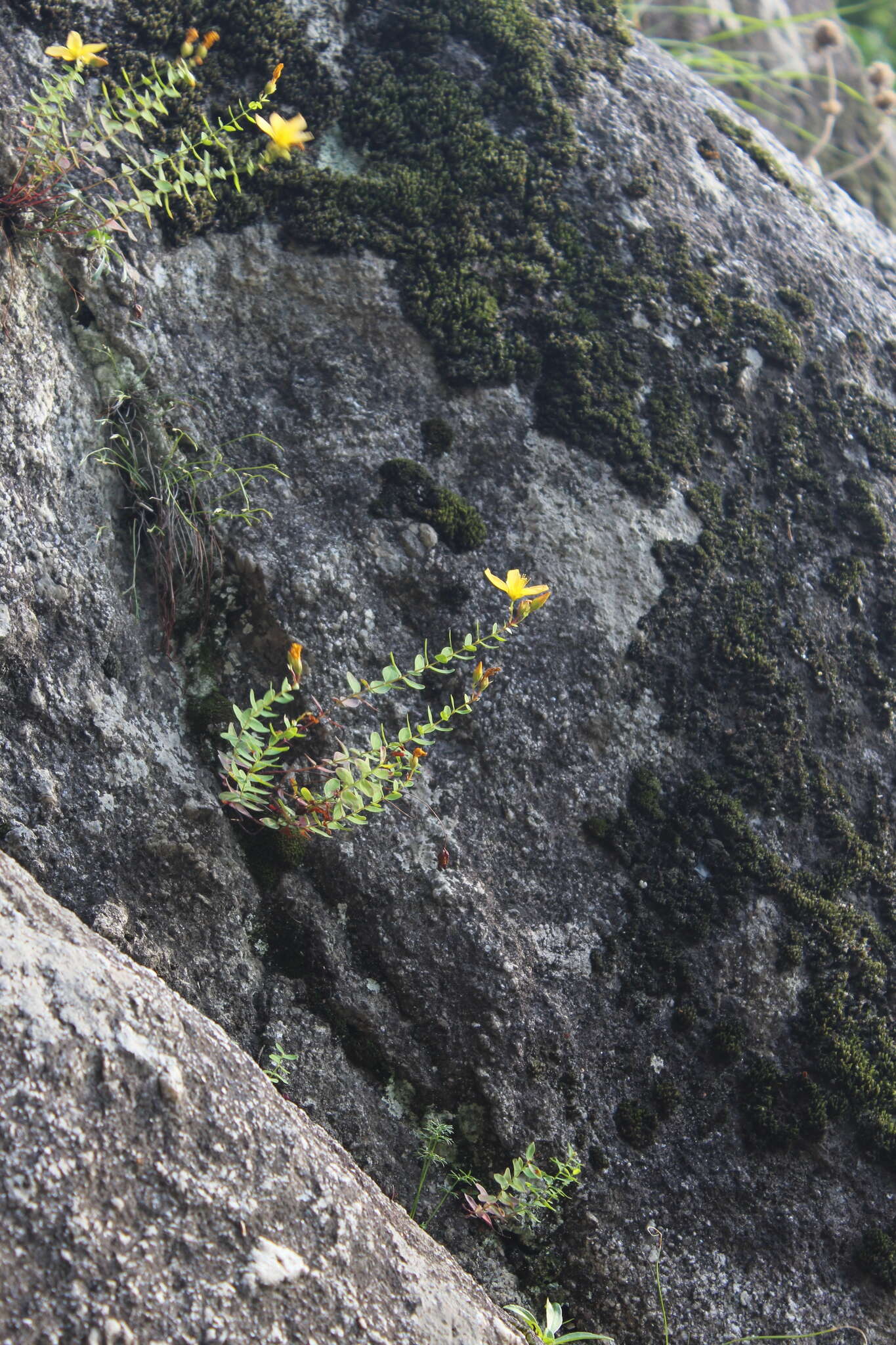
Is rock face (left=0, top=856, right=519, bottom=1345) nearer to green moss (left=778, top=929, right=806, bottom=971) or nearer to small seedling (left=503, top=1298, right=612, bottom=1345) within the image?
small seedling (left=503, top=1298, right=612, bottom=1345)

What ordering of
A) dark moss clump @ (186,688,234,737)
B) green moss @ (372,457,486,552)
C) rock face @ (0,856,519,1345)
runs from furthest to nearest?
green moss @ (372,457,486,552)
dark moss clump @ (186,688,234,737)
rock face @ (0,856,519,1345)

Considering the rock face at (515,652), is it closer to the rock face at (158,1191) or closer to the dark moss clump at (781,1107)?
the dark moss clump at (781,1107)

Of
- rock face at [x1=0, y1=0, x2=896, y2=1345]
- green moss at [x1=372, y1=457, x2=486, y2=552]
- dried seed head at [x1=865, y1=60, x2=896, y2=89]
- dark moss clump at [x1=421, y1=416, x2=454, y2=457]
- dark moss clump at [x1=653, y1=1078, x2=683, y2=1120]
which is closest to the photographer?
rock face at [x1=0, y1=0, x2=896, y2=1345]

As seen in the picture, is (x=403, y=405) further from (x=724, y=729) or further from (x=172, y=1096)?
(x=172, y=1096)

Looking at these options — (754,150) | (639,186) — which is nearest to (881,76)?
(754,150)

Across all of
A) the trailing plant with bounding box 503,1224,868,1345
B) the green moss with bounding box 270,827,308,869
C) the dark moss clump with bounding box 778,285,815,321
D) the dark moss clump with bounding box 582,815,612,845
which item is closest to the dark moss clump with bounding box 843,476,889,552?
the dark moss clump with bounding box 778,285,815,321

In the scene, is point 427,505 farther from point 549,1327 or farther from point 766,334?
point 549,1327

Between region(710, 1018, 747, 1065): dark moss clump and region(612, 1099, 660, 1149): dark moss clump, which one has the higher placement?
region(710, 1018, 747, 1065): dark moss clump

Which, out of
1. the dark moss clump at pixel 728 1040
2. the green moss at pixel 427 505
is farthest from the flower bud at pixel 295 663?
the dark moss clump at pixel 728 1040
